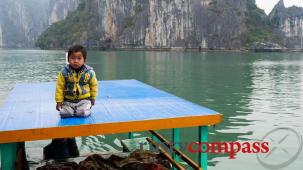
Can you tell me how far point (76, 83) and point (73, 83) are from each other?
5cm

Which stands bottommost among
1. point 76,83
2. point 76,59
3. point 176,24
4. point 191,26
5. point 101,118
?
point 101,118

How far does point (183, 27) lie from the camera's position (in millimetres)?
161250

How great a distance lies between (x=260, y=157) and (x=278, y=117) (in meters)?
6.40

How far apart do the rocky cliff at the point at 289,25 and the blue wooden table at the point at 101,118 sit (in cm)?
16807

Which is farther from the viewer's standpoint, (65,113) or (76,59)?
(76,59)

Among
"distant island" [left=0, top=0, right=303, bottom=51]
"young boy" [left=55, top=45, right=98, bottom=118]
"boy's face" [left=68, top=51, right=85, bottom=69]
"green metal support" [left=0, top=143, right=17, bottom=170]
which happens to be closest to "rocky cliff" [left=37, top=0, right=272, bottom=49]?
"distant island" [left=0, top=0, right=303, bottom=51]

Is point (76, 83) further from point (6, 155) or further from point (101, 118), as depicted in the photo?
point (6, 155)

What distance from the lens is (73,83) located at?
5746 mm

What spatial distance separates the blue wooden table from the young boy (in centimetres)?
23

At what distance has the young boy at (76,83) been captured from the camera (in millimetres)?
5590

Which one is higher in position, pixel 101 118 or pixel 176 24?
pixel 176 24

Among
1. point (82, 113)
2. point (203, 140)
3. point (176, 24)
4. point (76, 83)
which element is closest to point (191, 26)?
point (176, 24)

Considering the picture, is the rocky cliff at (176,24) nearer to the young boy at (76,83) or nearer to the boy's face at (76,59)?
the young boy at (76,83)

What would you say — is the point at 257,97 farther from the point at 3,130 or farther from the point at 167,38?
the point at 167,38
